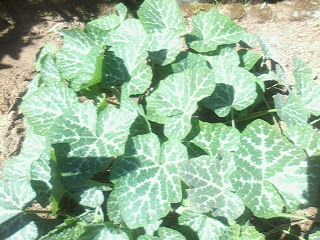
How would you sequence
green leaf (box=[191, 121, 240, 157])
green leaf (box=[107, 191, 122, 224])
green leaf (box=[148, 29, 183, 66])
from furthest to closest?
1. green leaf (box=[148, 29, 183, 66])
2. green leaf (box=[191, 121, 240, 157])
3. green leaf (box=[107, 191, 122, 224])

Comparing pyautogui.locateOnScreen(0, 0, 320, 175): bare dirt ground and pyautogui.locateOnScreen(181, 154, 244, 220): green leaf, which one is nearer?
pyautogui.locateOnScreen(181, 154, 244, 220): green leaf

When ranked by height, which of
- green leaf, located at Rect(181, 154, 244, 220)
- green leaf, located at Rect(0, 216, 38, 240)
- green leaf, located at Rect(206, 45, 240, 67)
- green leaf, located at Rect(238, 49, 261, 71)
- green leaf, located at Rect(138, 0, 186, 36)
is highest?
green leaf, located at Rect(138, 0, 186, 36)

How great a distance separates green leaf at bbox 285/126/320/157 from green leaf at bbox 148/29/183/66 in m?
A: 0.69

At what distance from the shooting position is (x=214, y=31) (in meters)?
2.59

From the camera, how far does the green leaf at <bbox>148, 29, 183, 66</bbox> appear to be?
7.87ft

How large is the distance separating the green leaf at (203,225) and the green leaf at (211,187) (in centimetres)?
6

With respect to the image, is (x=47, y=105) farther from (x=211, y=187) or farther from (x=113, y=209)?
(x=211, y=187)

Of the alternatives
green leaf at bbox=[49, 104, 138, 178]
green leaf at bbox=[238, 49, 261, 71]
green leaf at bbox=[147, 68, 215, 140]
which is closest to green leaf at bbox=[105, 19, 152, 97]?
green leaf at bbox=[147, 68, 215, 140]

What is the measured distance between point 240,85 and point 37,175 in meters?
1.05

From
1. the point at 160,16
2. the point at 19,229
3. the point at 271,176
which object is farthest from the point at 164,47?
the point at 19,229

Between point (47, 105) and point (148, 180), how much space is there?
0.66 m

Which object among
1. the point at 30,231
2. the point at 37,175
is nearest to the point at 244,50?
the point at 37,175

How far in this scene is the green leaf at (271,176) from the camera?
195 centimetres

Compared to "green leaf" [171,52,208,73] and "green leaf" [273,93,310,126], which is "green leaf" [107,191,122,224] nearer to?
"green leaf" [171,52,208,73]
